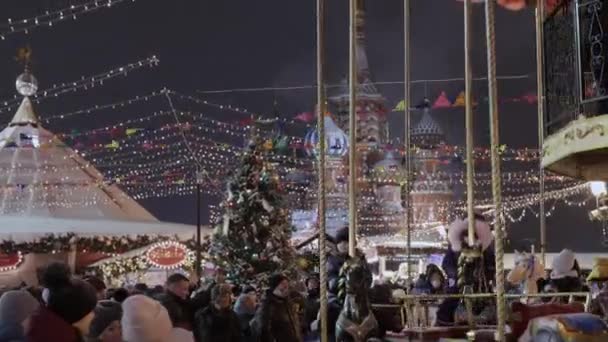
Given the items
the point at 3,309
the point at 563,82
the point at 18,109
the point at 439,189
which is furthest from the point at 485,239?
the point at 439,189

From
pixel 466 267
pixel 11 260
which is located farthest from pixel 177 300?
pixel 11 260

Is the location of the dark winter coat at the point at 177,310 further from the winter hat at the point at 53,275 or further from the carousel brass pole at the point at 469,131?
the carousel brass pole at the point at 469,131

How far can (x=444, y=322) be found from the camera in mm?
10625

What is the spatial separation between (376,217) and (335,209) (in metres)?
4.28

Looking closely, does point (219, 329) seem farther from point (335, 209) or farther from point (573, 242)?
point (573, 242)

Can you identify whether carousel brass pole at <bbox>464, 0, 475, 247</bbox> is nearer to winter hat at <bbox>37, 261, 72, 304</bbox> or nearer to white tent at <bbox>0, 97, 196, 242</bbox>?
winter hat at <bbox>37, 261, 72, 304</bbox>

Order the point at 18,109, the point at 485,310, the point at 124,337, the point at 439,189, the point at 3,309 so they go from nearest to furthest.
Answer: the point at 124,337, the point at 3,309, the point at 485,310, the point at 18,109, the point at 439,189

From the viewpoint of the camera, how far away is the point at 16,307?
568 centimetres

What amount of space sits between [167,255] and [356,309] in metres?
16.5

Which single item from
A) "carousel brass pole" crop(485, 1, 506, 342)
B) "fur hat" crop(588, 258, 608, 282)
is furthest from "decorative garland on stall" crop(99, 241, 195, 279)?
"carousel brass pole" crop(485, 1, 506, 342)

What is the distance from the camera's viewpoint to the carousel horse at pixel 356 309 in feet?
25.2

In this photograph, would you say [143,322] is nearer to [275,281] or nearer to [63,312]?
[63,312]

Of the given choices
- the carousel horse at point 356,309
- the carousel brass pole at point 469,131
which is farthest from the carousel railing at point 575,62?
the carousel horse at point 356,309

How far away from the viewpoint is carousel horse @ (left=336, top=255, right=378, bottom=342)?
25.2ft
